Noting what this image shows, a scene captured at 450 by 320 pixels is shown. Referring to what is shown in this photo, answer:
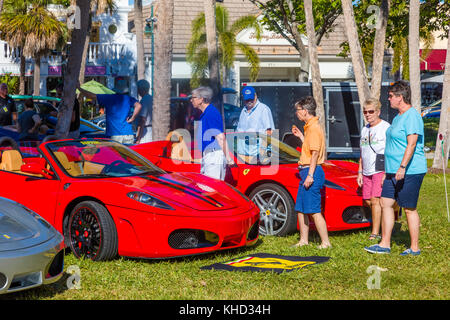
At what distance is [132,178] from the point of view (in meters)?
7.15

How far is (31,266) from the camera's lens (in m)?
5.11

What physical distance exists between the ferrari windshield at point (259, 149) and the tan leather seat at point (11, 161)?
2797mm

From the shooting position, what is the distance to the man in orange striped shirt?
7.46 metres

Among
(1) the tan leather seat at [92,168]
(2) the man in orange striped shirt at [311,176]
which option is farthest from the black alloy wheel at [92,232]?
(2) the man in orange striped shirt at [311,176]

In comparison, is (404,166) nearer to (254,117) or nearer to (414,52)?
(254,117)

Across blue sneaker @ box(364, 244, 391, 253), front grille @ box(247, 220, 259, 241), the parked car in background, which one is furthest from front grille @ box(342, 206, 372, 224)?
the parked car in background

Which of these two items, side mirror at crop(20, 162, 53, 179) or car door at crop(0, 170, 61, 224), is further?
side mirror at crop(20, 162, 53, 179)

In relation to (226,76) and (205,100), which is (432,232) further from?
(226,76)

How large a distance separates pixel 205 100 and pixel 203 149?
2.02 feet

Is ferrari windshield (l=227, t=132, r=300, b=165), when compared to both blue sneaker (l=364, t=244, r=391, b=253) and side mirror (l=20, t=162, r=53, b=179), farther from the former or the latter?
side mirror (l=20, t=162, r=53, b=179)

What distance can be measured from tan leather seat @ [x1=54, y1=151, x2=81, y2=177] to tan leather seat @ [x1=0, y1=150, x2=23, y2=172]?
49 centimetres

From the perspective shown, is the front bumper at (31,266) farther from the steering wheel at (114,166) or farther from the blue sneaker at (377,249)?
the blue sneaker at (377,249)

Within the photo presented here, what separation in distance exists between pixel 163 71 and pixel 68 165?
17.9ft

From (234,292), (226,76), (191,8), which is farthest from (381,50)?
(191,8)
